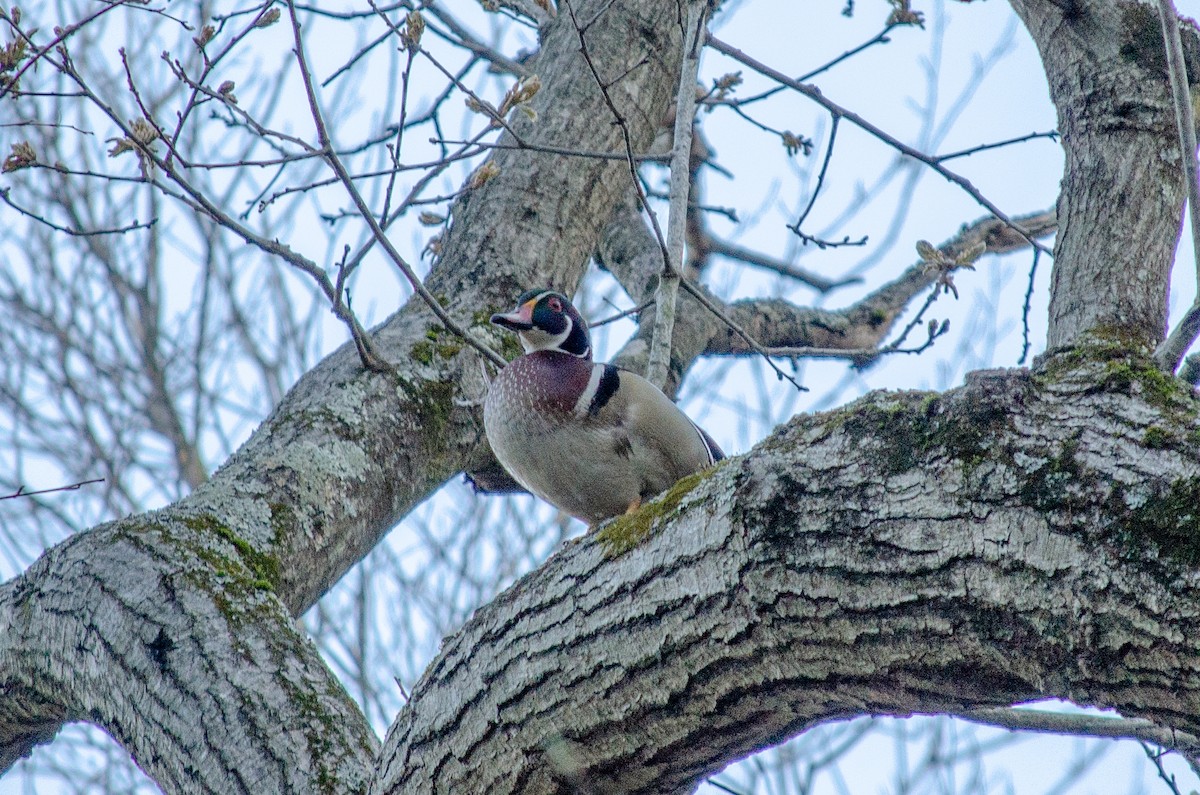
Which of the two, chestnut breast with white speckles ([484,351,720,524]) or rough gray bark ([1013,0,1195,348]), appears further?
chestnut breast with white speckles ([484,351,720,524])

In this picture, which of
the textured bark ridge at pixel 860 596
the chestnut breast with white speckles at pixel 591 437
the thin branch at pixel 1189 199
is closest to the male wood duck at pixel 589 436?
the chestnut breast with white speckles at pixel 591 437

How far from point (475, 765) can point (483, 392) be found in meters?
1.75

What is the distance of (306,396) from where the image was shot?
3244 mm

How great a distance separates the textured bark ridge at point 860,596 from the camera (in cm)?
150

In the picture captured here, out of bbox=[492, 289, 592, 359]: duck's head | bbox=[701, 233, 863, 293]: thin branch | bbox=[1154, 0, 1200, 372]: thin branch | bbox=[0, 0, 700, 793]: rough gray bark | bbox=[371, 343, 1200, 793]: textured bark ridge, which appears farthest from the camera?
bbox=[701, 233, 863, 293]: thin branch

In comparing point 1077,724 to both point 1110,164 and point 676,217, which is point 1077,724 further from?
point 676,217

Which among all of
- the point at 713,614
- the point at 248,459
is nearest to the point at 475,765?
the point at 713,614

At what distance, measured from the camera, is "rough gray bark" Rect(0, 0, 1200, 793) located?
1.53 m

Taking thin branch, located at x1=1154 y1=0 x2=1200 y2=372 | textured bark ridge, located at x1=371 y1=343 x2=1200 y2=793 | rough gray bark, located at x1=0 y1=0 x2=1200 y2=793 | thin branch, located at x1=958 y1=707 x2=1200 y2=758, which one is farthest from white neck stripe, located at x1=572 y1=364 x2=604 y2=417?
thin branch, located at x1=1154 y1=0 x2=1200 y2=372

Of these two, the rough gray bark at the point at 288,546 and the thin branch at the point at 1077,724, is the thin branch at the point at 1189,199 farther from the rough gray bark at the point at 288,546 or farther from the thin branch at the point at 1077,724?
the rough gray bark at the point at 288,546

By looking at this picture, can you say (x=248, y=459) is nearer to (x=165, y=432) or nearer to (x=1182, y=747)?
(x=1182, y=747)

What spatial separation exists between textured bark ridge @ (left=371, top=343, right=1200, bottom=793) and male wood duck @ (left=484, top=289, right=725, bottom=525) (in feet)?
3.09

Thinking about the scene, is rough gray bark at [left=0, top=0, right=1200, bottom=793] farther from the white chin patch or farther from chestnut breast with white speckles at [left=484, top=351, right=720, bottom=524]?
the white chin patch

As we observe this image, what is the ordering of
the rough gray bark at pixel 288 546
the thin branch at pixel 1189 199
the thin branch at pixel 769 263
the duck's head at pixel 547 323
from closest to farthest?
the thin branch at pixel 1189 199, the rough gray bark at pixel 288 546, the duck's head at pixel 547 323, the thin branch at pixel 769 263
